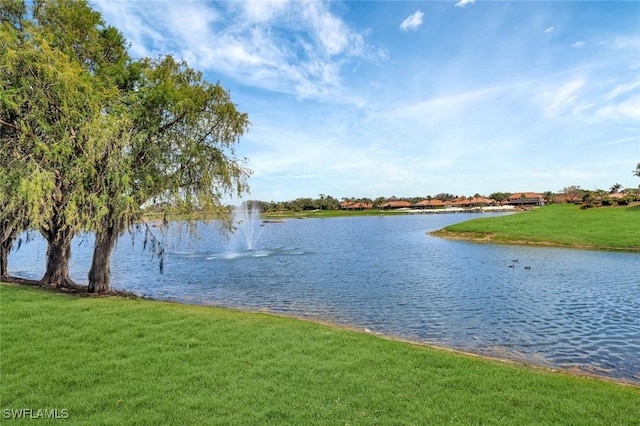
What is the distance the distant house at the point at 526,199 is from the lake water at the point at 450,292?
14031 centimetres

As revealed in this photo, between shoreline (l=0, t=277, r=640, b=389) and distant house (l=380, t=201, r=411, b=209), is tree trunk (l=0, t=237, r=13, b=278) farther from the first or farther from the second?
distant house (l=380, t=201, r=411, b=209)

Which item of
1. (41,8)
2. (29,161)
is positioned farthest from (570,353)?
(41,8)

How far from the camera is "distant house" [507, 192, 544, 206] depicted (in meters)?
159

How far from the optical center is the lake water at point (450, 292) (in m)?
12.2

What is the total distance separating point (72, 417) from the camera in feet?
19.0

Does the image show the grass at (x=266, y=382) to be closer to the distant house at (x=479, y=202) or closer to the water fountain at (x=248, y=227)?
the water fountain at (x=248, y=227)

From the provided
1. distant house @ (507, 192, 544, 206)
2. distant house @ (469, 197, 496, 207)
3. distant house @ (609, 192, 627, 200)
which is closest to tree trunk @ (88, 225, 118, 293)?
distant house @ (609, 192, 627, 200)

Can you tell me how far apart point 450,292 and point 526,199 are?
163699mm

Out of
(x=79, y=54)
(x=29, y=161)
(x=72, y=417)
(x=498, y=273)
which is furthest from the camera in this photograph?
(x=498, y=273)

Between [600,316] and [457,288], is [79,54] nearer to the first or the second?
[457,288]

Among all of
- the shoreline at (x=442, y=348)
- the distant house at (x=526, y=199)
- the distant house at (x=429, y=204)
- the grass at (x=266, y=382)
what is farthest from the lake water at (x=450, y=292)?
the distant house at (x=429, y=204)

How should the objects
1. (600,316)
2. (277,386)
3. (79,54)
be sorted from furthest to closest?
(79,54) < (600,316) < (277,386)

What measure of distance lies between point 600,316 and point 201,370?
49.5 feet

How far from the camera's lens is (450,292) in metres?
19.7
